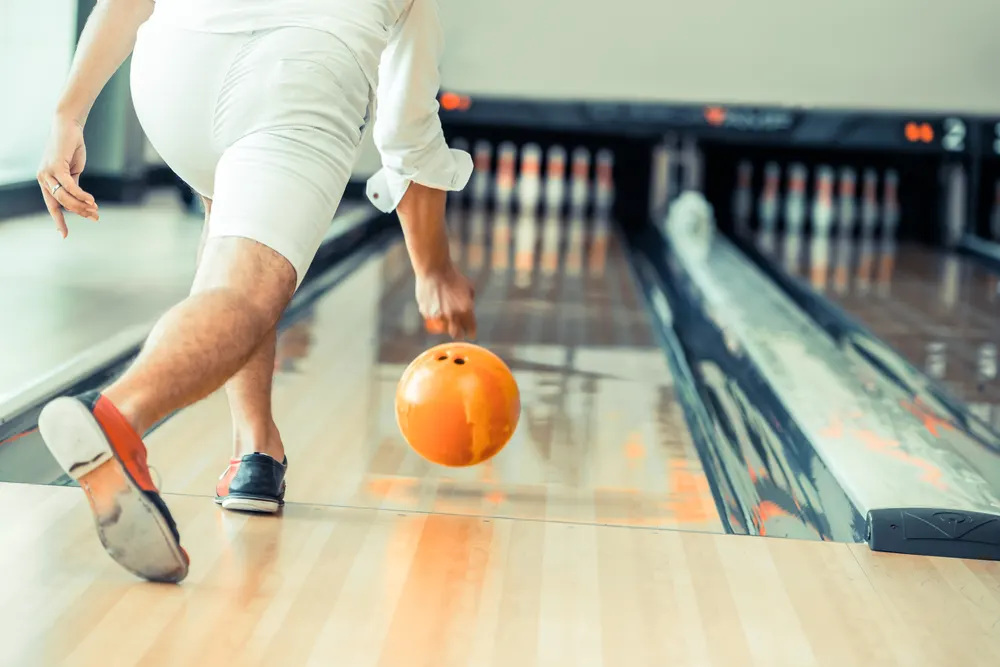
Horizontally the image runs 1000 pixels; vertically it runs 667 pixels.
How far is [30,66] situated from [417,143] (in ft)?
14.7

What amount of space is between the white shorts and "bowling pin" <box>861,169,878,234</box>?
511 centimetres

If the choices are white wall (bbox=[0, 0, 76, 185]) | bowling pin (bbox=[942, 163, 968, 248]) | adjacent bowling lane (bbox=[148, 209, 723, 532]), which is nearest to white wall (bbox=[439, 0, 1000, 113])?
bowling pin (bbox=[942, 163, 968, 248])

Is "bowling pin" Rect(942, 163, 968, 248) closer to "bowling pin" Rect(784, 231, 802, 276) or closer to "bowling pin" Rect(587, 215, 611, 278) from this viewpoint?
"bowling pin" Rect(784, 231, 802, 276)

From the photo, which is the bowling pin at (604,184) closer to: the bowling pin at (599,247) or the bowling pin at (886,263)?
the bowling pin at (599,247)

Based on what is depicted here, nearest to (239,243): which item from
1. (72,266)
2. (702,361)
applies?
(702,361)

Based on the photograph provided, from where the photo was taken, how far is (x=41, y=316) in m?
3.00

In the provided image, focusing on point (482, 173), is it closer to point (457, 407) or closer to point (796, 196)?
point (796, 196)

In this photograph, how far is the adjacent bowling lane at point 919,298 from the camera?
3025mm

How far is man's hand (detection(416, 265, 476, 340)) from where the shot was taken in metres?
1.82

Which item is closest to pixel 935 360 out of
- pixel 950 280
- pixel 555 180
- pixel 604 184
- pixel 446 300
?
pixel 950 280

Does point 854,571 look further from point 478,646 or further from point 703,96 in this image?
point 703,96

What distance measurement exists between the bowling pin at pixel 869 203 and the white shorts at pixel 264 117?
5.11 m

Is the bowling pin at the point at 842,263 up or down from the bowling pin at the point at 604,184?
down

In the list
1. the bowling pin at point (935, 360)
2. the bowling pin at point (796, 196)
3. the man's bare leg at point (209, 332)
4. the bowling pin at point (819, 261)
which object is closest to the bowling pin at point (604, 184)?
the bowling pin at point (796, 196)
